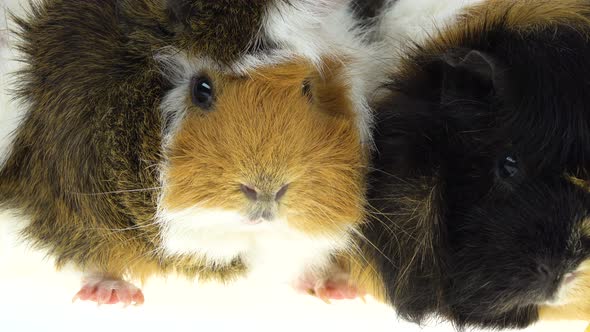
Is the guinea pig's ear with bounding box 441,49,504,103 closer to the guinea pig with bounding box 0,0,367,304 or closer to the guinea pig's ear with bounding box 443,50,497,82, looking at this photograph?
the guinea pig's ear with bounding box 443,50,497,82

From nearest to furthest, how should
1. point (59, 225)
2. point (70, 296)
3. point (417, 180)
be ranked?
1. point (417, 180)
2. point (59, 225)
3. point (70, 296)

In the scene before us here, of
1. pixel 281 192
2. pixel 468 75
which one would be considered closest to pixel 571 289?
pixel 468 75

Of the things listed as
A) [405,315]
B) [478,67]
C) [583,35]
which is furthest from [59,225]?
[583,35]

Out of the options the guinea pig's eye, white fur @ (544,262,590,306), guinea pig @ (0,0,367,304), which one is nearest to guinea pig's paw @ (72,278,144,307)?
guinea pig @ (0,0,367,304)

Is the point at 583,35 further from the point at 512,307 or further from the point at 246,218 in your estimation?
the point at 246,218

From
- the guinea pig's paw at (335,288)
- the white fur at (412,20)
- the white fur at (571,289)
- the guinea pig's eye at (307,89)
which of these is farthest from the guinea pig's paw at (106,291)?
the white fur at (571,289)

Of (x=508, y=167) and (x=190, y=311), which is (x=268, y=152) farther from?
(x=190, y=311)

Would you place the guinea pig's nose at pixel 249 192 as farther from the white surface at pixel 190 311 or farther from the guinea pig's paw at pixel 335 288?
the white surface at pixel 190 311
